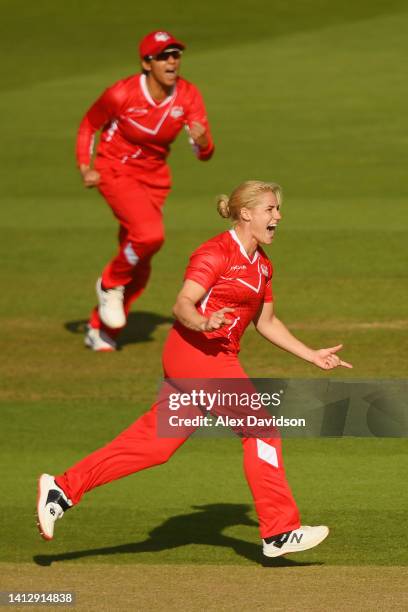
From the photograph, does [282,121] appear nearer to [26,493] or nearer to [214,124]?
[214,124]

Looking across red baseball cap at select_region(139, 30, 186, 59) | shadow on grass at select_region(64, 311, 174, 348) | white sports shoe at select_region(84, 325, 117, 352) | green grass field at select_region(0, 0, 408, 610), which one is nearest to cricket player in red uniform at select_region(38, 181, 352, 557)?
green grass field at select_region(0, 0, 408, 610)

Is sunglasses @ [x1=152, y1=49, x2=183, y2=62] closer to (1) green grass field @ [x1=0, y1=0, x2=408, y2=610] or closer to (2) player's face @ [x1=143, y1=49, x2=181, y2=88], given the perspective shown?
(2) player's face @ [x1=143, y1=49, x2=181, y2=88]

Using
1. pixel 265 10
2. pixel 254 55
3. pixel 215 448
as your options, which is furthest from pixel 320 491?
pixel 265 10

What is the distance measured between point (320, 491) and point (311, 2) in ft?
79.3

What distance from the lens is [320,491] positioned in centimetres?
899

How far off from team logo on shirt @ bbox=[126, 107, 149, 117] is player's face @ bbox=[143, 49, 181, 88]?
283 mm

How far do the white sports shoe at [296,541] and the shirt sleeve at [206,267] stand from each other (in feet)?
4.25

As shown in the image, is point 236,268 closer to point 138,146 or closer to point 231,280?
point 231,280

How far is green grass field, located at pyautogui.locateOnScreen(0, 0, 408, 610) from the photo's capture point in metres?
8.53

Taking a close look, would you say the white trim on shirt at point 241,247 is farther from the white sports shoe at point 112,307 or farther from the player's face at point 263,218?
the white sports shoe at point 112,307

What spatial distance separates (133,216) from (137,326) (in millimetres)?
1708

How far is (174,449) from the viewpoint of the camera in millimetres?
7582

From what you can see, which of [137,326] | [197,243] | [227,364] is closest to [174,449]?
[227,364]

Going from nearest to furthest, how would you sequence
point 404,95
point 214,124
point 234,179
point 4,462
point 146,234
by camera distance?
point 4,462 → point 146,234 → point 234,179 → point 214,124 → point 404,95
